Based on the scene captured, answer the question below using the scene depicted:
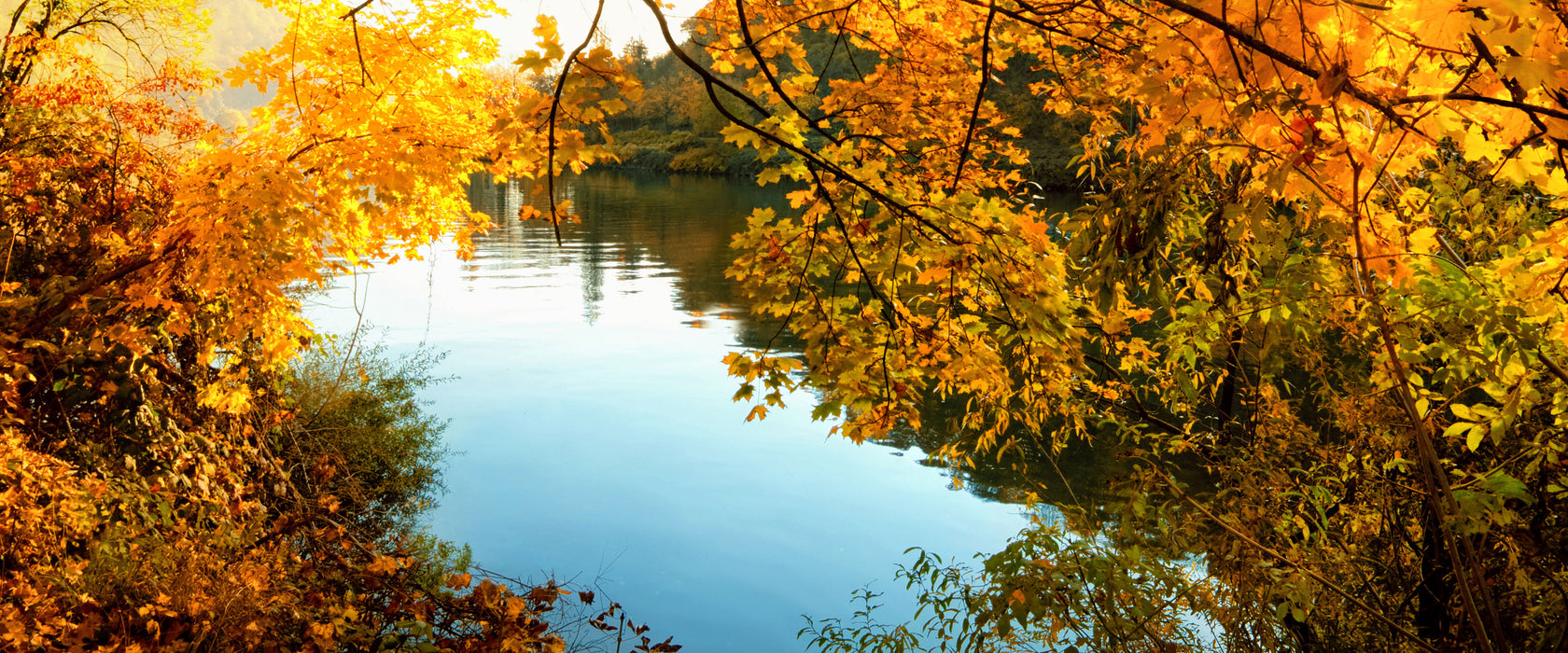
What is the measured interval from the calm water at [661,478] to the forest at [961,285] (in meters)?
0.93

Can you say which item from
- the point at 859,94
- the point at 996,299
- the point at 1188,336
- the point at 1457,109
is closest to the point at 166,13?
the point at 859,94

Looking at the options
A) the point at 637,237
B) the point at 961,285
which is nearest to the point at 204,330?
the point at 961,285

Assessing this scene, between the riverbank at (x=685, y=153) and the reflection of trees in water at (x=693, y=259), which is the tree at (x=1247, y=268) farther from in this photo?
the riverbank at (x=685, y=153)

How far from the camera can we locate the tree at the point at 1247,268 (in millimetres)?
1320

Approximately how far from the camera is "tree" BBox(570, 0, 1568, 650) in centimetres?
132

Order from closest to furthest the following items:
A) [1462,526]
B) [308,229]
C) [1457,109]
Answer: [1457,109] < [1462,526] < [308,229]

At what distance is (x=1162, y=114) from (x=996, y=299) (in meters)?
1.34

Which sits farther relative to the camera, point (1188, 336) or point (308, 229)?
point (308, 229)

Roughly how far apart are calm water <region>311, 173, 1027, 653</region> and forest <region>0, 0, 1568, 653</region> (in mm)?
926

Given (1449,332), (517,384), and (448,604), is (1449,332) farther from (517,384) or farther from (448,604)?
(517,384)

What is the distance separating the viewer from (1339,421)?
Result: 3994mm

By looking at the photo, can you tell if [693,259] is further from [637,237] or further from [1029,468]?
[1029,468]

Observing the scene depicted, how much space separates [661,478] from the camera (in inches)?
367

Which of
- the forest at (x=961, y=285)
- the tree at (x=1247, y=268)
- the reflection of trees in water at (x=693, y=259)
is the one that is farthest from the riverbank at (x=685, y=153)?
the tree at (x=1247, y=268)
